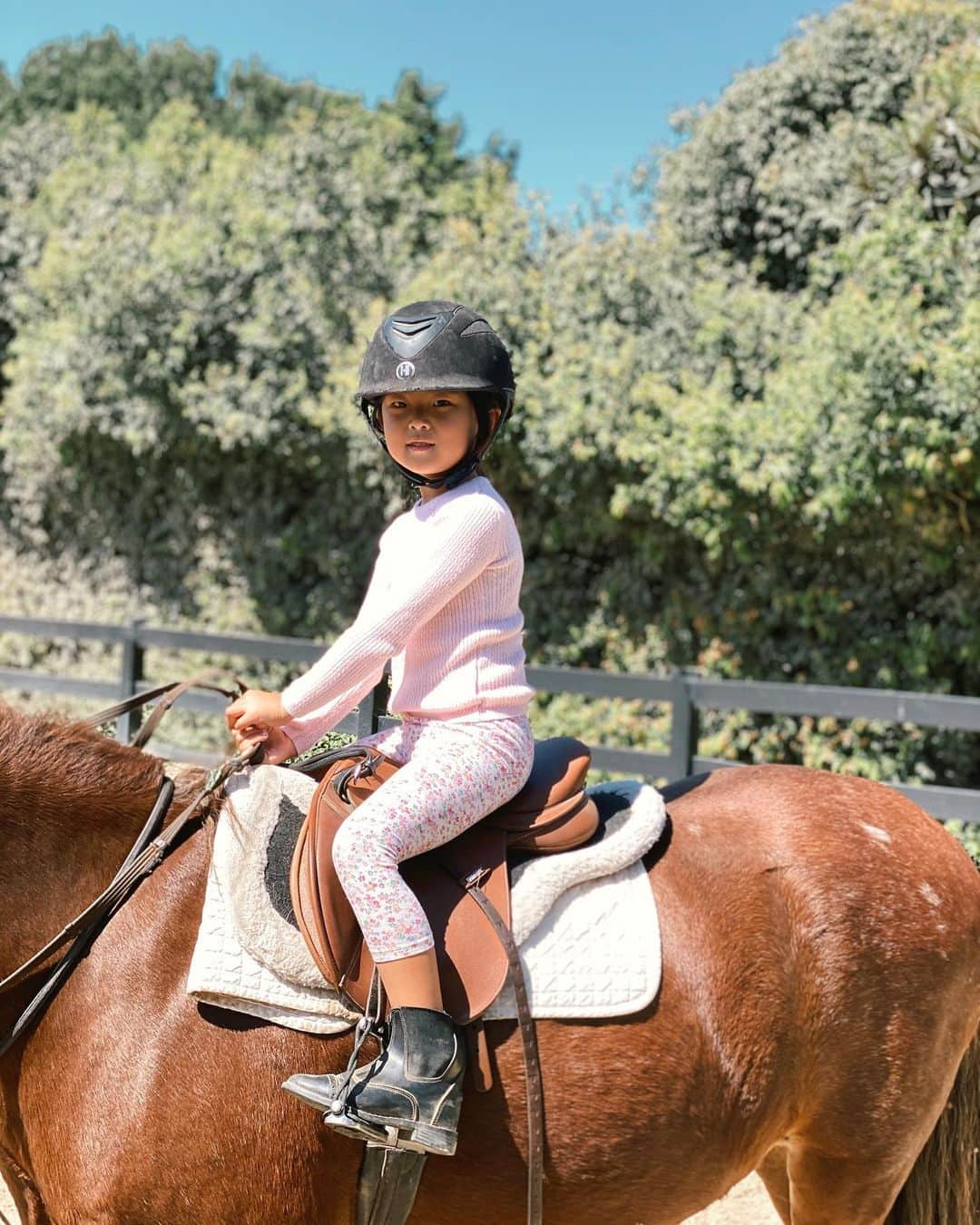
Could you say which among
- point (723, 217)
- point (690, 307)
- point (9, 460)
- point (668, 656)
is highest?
point (723, 217)

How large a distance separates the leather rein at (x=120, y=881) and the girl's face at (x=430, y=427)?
2.14 feet

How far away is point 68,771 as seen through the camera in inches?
92.6

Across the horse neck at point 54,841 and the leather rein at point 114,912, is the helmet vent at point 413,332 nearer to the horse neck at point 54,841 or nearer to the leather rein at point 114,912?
the leather rein at point 114,912

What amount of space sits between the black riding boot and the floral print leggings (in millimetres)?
146

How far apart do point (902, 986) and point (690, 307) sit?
658 centimetres

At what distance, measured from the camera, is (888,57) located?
30.7 feet

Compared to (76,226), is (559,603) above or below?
below

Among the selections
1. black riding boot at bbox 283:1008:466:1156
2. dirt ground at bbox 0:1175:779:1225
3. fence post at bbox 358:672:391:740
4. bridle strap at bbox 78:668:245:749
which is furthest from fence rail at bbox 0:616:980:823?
black riding boot at bbox 283:1008:466:1156

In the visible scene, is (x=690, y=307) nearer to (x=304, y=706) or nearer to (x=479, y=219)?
(x=479, y=219)

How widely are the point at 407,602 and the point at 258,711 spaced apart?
380 mm

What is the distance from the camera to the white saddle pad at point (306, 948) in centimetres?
220

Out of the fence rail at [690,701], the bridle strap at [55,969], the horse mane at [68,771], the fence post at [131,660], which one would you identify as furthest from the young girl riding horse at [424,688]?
the fence post at [131,660]

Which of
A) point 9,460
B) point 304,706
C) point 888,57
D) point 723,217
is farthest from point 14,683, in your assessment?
point 888,57

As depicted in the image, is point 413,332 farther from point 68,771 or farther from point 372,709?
point 372,709
